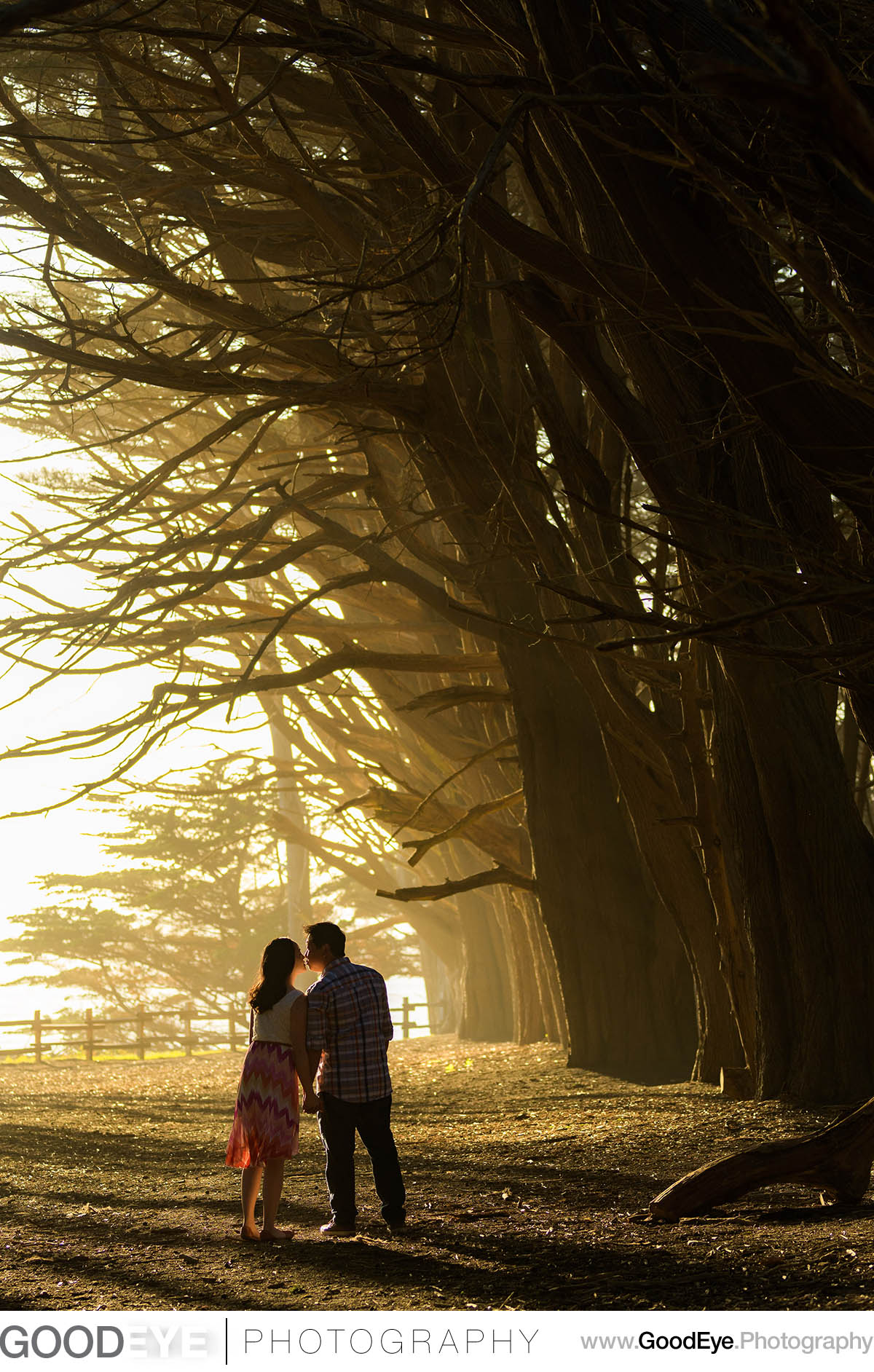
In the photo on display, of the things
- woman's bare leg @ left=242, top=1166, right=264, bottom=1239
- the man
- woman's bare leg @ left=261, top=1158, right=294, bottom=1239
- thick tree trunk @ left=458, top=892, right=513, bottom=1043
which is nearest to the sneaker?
the man

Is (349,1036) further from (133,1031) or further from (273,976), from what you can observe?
(133,1031)

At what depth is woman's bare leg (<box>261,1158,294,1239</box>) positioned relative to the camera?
18.5 ft

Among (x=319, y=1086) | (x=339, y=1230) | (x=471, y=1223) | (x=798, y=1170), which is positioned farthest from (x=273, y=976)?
(x=798, y=1170)

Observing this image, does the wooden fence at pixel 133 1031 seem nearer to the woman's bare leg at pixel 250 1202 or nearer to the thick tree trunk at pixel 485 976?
the thick tree trunk at pixel 485 976

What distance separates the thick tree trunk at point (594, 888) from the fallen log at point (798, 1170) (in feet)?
20.6

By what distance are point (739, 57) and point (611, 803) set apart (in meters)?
8.11

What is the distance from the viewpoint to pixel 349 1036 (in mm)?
5875

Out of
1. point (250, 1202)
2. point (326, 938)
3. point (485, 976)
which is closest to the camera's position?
point (250, 1202)

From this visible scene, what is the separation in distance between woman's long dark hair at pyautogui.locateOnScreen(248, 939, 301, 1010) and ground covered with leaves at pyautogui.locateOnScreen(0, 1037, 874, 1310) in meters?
0.99

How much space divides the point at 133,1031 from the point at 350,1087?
3410 centimetres

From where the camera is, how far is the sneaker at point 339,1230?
18.7ft

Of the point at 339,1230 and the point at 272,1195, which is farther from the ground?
the point at 272,1195

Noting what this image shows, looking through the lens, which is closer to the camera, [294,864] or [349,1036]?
[349,1036]

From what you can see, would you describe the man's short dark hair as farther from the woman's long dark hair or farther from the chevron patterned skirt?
the chevron patterned skirt
